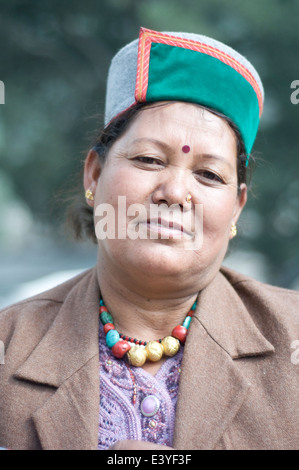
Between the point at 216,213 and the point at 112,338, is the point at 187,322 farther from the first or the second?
the point at 216,213

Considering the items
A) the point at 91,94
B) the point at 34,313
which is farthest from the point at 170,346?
the point at 91,94

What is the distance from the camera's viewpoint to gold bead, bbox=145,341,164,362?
202 cm

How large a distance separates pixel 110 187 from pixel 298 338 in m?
0.96

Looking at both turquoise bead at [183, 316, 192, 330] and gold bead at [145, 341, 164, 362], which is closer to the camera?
gold bead at [145, 341, 164, 362]

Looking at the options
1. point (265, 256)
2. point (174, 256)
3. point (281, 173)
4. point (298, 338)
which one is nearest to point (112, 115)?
point (174, 256)

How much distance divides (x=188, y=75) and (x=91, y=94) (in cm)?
371

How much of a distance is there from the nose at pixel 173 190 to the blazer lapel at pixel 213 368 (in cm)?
49

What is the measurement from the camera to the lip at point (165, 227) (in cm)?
190

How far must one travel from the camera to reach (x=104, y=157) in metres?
2.23

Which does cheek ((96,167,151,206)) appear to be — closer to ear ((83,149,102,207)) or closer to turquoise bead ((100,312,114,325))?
ear ((83,149,102,207))

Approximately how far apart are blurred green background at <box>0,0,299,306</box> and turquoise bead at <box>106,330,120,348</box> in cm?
271

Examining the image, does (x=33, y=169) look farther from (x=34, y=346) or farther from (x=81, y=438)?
(x=81, y=438)

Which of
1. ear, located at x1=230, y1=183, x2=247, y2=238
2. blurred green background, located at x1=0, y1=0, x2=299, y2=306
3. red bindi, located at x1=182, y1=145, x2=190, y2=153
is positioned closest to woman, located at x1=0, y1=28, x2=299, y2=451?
red bindi, located at x1=182, y1=145, x2=190, y2=153

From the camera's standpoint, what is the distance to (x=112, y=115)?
2236 mm
